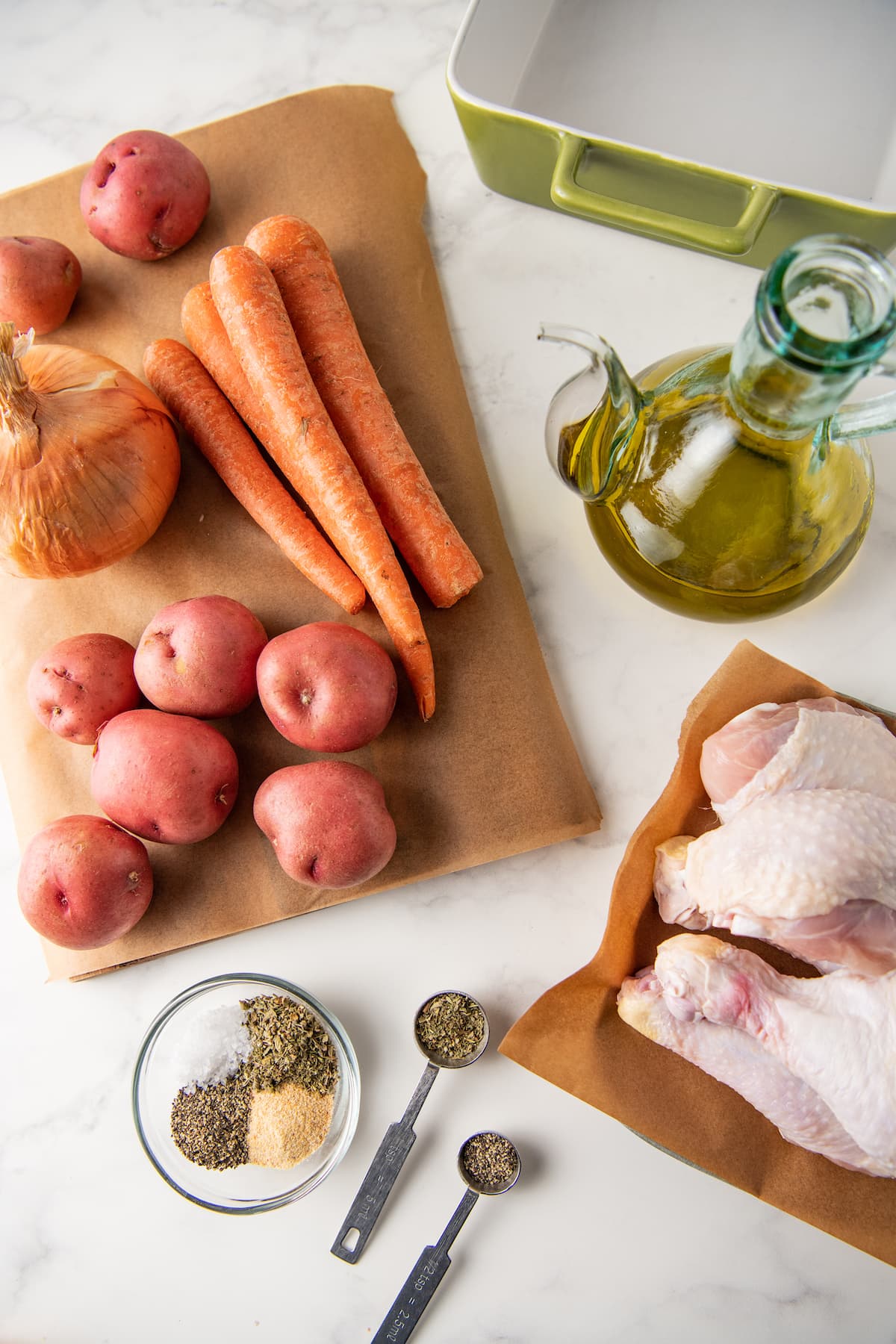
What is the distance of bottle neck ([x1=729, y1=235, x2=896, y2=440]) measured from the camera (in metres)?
0.56

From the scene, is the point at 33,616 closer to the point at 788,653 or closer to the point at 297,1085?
the point at 297,1085

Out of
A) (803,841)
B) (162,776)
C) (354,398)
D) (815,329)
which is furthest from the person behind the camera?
(354,398)

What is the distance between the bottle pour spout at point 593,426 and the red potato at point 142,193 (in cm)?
53

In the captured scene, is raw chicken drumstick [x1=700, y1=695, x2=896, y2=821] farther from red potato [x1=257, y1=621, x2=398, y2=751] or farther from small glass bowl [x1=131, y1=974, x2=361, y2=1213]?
small glass bowl [x1=131, y1=974, x2=361, y2=1213]

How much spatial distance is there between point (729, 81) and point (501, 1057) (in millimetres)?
1163

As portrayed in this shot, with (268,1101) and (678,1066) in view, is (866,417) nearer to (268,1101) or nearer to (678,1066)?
(678,1066)

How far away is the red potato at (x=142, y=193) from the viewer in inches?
42.0

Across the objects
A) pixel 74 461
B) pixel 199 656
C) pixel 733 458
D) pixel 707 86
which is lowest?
pixel 199 656

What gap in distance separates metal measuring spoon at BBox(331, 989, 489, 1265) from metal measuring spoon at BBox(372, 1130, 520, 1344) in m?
0.06

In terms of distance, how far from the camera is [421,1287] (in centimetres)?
97

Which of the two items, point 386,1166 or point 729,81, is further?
point 729,81

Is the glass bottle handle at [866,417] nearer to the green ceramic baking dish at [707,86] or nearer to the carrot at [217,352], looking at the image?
the green ceramic baking dish at [707,86]

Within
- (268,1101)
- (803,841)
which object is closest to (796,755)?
(803,841)

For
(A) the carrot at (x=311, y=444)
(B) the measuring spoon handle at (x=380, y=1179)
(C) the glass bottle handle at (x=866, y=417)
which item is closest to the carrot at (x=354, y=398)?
(A) the carrot at (x=311, y=444)
